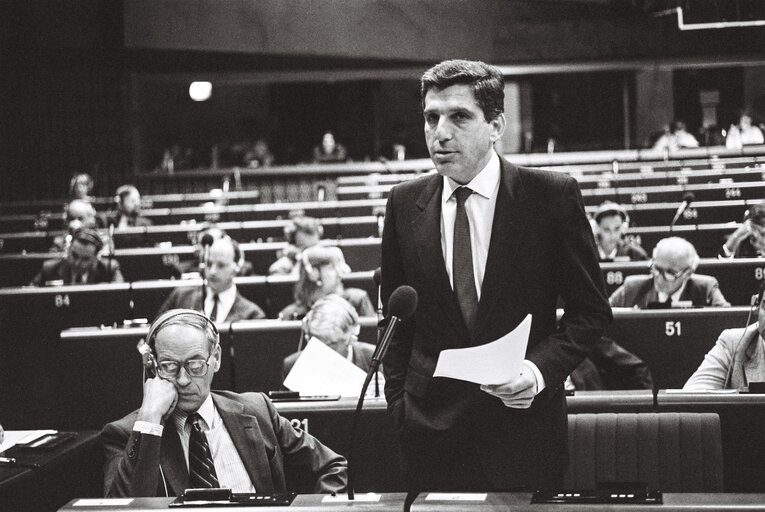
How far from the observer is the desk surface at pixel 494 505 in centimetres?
156

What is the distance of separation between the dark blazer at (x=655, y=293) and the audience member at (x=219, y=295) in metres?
2.01

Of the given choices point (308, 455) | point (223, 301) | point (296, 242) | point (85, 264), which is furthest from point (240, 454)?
point (85, 264)

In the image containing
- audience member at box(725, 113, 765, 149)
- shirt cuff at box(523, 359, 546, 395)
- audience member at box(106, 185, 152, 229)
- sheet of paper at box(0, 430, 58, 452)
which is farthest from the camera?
audience member at box(725, 113, 765, 149)

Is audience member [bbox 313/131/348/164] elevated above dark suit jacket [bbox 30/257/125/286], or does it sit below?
above

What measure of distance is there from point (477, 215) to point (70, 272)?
6.01 meters

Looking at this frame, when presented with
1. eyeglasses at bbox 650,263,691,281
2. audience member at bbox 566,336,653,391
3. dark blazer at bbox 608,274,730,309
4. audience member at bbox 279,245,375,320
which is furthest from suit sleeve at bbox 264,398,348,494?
eyeglasses at bbox 650,263,691,281

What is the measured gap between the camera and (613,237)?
693 centimetres

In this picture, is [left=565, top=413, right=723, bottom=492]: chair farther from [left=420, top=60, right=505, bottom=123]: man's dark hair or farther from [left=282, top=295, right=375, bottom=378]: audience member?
[left=282, top=295, right=375, bottom=378]: audience member

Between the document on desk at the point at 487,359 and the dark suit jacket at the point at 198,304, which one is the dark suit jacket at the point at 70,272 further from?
the document on desk at the point at 487,359

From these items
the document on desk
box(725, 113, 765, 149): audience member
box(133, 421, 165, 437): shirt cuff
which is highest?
box(725, 113, 765, 149): audience member

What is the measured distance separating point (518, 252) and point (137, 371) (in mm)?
2776

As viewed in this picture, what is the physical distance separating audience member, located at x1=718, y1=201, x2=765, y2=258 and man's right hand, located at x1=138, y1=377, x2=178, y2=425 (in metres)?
Result: 3.76

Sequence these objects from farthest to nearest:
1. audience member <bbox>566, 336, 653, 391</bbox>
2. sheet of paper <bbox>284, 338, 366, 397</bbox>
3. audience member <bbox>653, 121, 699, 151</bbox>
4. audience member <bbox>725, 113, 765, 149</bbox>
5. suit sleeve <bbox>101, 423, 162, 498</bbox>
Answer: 1. audience member <bbox>653, 121, 699, 151</bbox>
2. audience member <bbox>725, 113, 765, 149</bbox>
3. audience member <bbox>566, 336, 653, 391</bbox>
4. sheet of paper <bbox>284, 338, 366, 397</bbox>
5. suit sleeve <bbox>101, 423, 162, 498</bbox>

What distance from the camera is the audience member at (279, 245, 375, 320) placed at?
5.38 meters
